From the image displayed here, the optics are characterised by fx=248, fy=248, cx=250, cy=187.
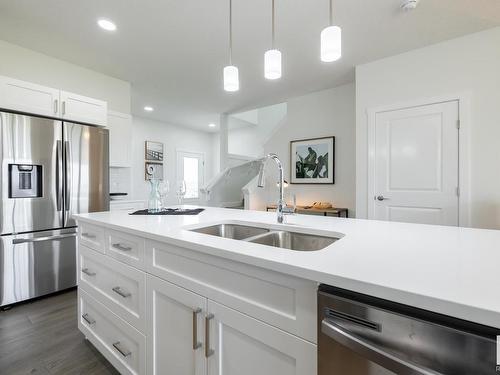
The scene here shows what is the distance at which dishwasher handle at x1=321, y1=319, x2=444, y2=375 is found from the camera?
1.69 feet

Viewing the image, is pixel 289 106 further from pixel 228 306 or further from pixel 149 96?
pixel 228 306

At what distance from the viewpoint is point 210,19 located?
7.79ft

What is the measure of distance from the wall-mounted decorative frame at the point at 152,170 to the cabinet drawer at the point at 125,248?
4621 millimetres

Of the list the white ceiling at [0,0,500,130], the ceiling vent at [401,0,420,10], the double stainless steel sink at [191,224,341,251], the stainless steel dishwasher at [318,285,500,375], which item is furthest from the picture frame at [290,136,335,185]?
the stainless steel dishwasher at [318,285,500,375]

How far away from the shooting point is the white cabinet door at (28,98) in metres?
2.30

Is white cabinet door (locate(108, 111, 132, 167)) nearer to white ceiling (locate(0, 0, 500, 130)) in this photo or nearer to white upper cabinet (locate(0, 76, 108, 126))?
white upper cabinet (locate(0, 76, 108, 126))

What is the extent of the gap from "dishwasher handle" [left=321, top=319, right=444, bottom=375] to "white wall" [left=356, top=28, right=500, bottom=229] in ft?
9.62

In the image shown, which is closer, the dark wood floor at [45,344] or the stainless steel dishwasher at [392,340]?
the stainless steel dishwasher at [392,340]

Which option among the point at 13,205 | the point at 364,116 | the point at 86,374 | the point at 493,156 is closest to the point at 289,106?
the point at 364,116

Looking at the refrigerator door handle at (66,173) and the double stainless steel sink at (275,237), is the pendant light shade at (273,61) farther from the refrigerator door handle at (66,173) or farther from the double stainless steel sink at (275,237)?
the refrigerator door handle at (66,173)

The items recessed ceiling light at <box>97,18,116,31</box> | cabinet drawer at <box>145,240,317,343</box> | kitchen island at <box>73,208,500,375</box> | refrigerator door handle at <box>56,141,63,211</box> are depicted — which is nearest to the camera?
kitchen island at <box>73,208,500,375</box>

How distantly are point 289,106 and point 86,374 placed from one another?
4.56 m

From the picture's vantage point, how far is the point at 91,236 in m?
1.66

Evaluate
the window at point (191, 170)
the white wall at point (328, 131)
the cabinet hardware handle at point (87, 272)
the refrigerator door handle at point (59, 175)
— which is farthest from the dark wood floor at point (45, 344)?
the window at point (191, 170)
